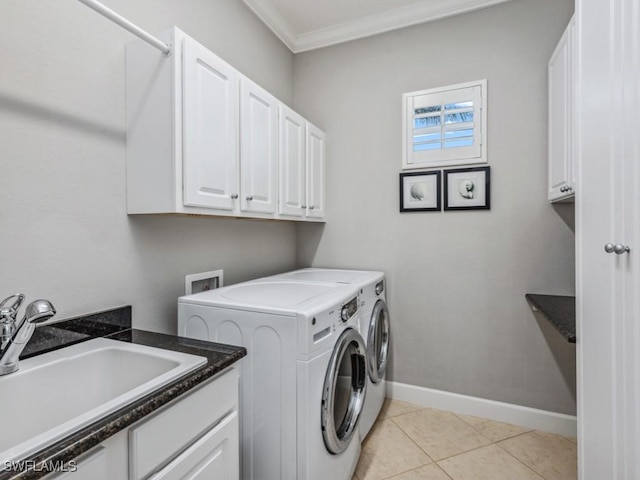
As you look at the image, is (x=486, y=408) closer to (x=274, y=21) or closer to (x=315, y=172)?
(x=315, y=172)

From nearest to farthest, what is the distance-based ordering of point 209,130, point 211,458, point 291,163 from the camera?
point 211,458, point 209,130, point 291,163

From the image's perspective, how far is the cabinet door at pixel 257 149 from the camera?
1.70 m

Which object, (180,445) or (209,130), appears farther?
(209,130)

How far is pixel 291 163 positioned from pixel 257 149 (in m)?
0.40

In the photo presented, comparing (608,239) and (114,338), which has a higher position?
(608,239)

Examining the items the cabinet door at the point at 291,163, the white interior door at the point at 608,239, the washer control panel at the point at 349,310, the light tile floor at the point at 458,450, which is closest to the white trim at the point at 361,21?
the cabinet door at the point at 291,163

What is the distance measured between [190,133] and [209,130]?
128 millimetres

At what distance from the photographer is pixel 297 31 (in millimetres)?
2664

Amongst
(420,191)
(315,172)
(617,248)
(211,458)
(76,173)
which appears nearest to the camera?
(617,248)

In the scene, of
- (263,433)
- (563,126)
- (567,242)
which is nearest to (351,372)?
(263,433)

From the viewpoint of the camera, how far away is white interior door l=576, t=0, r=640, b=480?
0.86 meters

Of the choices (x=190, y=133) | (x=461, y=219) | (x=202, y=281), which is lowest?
(x=202, y=281)

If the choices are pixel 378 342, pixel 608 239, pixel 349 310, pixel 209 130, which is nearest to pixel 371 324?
pixel 378 342

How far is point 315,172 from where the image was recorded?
8.30 feet
